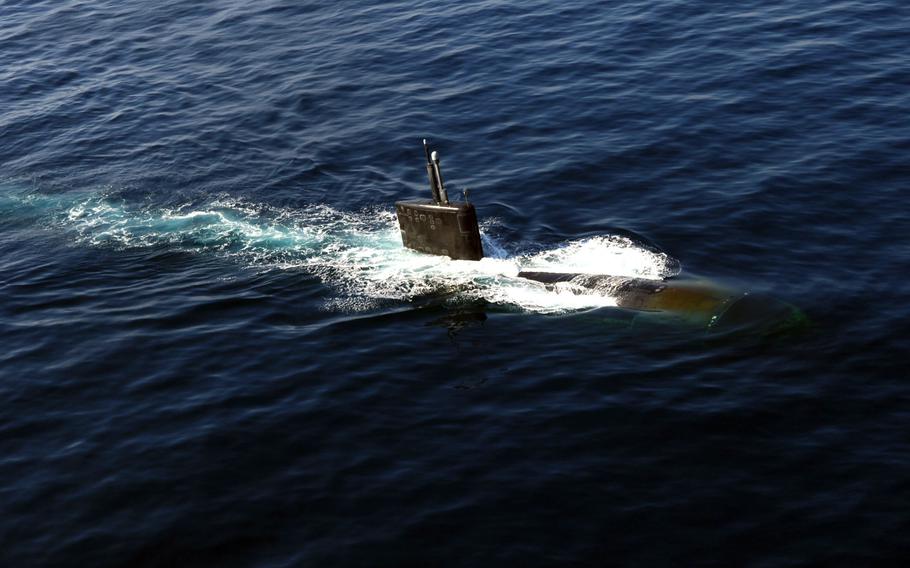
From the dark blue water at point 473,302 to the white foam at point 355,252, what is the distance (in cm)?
18

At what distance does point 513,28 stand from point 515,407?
3998 centimetres

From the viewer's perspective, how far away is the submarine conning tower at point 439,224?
123 feet

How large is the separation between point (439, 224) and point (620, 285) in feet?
24.9

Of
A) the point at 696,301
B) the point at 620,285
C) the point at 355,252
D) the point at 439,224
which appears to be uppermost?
the point at 439,224

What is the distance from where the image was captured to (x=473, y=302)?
1430 inches

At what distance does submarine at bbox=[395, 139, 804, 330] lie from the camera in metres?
32.5

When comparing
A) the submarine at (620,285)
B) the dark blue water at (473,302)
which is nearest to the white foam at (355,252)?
the dark blue water at (473,302)

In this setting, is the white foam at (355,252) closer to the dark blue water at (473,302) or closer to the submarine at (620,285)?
the dark blue water at (473,302)

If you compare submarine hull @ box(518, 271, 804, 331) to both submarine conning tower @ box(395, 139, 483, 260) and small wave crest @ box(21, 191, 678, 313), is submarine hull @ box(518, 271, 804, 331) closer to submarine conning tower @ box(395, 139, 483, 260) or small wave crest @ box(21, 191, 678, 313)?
small wave crest @ box(21, 191, 678, 313)

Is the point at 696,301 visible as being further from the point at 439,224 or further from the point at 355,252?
the point at 355,252

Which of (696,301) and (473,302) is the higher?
(473,302)

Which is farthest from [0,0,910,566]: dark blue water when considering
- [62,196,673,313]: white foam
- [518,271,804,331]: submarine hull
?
[518,271,804,331]: submarine hull

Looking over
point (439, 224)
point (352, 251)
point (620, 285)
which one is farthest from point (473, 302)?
point (352, 251)

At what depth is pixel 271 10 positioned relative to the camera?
7594 centimetres
